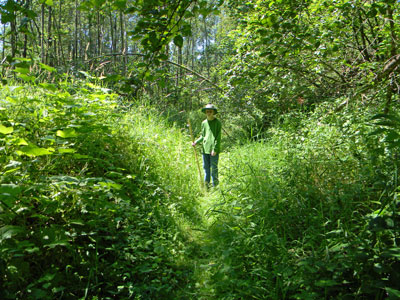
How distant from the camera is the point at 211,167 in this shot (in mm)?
5273

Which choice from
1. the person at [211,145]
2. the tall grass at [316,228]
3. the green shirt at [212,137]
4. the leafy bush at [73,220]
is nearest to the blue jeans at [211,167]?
the person at [211,145]

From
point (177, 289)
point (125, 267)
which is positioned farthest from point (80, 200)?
point (177, 289)

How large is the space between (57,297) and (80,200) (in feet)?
2.72

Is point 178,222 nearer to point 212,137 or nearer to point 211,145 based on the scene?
point 211,145

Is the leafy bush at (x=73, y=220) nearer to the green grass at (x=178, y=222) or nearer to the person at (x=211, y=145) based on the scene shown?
the green grass at (x=178, y=222)

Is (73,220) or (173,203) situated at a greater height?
(73,220)

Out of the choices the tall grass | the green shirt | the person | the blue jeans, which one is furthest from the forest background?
the green shirt

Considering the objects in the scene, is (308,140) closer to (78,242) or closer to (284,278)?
(284,278)

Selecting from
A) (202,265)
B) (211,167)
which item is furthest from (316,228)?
(211,167)

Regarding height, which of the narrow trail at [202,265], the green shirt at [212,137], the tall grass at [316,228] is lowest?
the narrow trail at [202,265]

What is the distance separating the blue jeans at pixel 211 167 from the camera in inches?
207

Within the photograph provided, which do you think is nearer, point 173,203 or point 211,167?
point 173,203

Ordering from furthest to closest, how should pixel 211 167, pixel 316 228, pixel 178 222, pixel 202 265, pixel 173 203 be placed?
pixel 211 167, pixel 173 203, pixel 178 222, pixel 316 228, pixel 202 265

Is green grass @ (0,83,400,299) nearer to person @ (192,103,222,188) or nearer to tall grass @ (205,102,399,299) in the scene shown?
tall grass @ (205,102,399,299)
